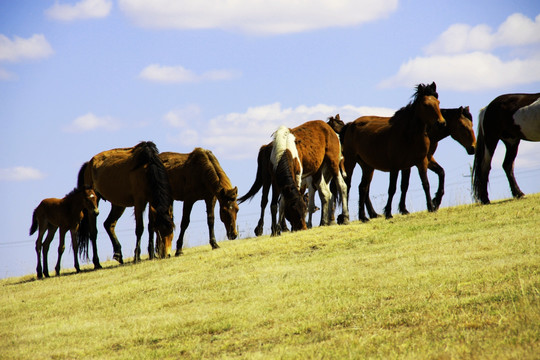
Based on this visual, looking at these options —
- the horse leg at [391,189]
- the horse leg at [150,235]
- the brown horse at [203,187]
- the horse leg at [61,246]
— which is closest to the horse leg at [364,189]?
the horse leg at [391,189]

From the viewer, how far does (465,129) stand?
57.6 feet

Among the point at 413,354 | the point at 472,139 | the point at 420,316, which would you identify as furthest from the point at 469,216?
the point at 413,354

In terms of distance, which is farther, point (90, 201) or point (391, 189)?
point (391, 189)

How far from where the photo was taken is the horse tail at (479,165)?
1614 centimetres

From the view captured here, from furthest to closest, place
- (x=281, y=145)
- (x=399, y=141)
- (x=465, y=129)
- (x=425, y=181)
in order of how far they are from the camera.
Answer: (x=465, y=129)
(x=399, y=141)
(x=425, y=181)
(x=281, y=145)

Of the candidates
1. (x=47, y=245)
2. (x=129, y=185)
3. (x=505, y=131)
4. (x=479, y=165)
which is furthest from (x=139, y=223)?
(x=505, y=131)

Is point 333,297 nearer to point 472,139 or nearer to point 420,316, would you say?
point 420,316

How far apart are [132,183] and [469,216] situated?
8092 millimetres

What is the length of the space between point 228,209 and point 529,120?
7.50m

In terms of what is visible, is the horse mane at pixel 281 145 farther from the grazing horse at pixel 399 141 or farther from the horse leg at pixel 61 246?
the horse leg at pixel 61 246

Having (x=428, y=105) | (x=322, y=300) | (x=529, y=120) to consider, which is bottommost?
(x=322, y=300)

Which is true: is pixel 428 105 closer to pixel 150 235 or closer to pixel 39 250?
pixel 150 235

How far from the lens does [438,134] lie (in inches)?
714

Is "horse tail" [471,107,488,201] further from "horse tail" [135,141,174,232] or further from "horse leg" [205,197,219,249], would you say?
"horse tail" [135,141,174,232]
